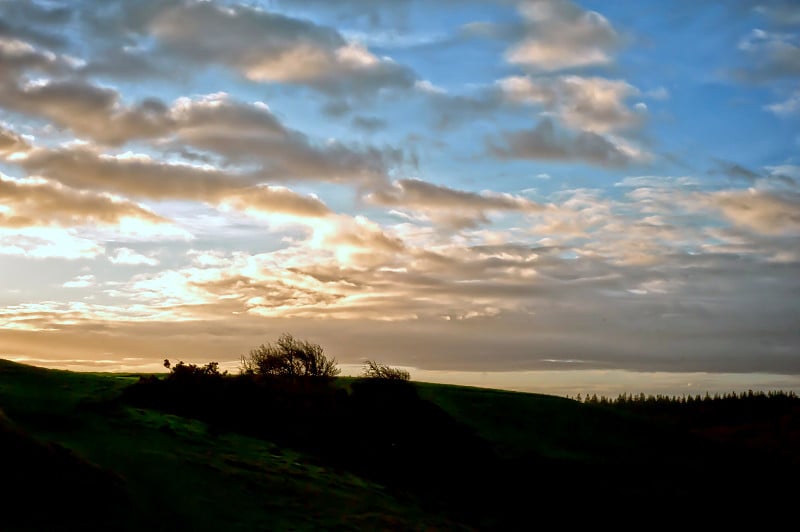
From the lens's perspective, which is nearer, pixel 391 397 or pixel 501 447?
pixel 501 447

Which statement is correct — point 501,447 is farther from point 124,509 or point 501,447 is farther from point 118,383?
point 124,509

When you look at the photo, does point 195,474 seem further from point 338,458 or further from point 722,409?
point 722,409

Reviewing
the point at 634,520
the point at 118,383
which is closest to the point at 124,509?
the point at 118,383

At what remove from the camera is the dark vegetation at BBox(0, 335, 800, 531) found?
2064cm

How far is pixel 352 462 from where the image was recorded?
34.1 m

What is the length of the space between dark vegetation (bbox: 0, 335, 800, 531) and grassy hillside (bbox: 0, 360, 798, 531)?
0.27 ft

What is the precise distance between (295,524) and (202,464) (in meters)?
4.99

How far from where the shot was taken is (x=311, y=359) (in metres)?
57.1

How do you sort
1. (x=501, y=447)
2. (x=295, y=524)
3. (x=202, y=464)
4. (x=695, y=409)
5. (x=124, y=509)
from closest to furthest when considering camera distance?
(x=124, y=509), (x=295, y=524), (x=202, y=464), (x=501, y=447), (x=695, y=409)

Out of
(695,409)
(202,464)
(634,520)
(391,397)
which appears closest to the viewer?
(202,464)

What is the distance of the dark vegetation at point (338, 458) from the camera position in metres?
20.6

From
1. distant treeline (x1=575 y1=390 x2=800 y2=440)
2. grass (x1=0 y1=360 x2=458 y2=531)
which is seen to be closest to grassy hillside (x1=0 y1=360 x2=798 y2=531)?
grass (x1=0 y1=360 x2=458 y2=531)

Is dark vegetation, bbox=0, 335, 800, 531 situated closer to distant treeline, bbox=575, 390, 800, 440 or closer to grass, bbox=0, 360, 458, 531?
grass, bbox=0, 360, 458, 531

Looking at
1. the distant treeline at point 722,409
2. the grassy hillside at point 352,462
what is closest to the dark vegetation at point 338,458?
the grassy hillside at point 352,462
